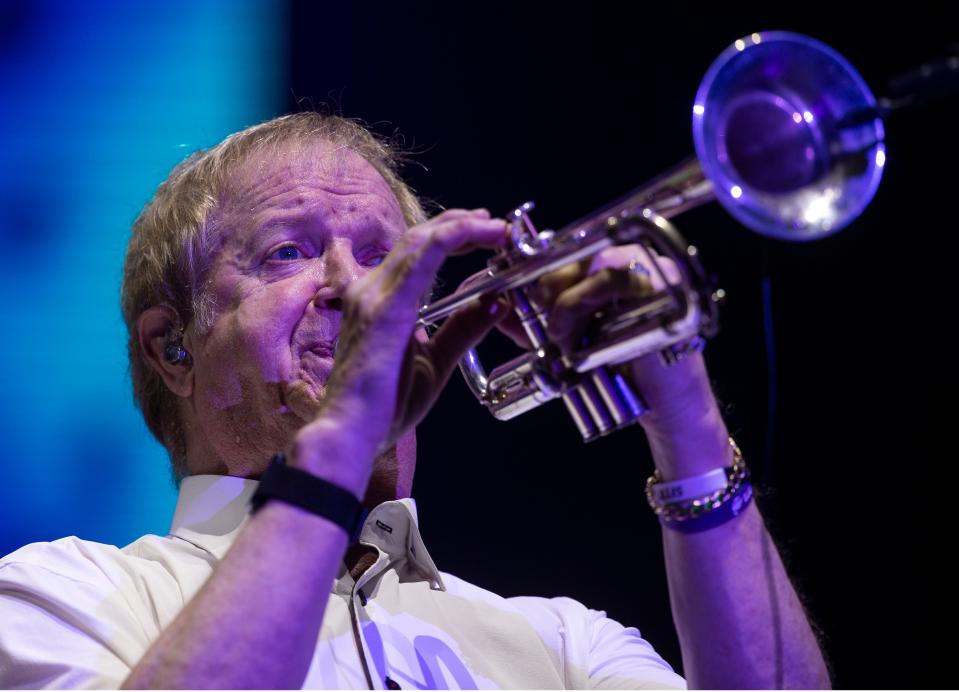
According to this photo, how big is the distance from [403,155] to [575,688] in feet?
5.94

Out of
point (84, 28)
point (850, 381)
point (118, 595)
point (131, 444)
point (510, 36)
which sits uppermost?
point (84, 28)

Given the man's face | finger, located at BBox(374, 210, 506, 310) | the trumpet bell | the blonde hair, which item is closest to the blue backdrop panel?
the blonde hair

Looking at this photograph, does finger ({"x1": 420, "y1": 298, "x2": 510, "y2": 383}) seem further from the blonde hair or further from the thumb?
the blonde hair

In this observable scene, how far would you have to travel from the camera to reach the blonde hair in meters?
2.50

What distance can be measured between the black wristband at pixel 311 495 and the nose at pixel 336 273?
2.90 feet

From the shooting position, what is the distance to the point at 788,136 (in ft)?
4.99

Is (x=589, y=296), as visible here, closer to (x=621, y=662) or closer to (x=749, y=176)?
(x=749, y=176)

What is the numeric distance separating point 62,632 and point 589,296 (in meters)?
1.07

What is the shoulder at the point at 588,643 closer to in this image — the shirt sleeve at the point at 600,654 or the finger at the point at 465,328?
the shirt sleeve at the point at 600,654

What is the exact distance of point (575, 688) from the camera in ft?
7.23

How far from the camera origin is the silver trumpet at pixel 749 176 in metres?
1.46

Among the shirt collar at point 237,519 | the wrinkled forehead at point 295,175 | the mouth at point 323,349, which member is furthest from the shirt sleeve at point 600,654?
the wrinkled forehead at point 295,175

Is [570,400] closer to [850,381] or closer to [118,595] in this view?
[118,595]

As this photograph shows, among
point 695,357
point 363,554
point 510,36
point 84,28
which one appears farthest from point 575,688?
point 84,28
